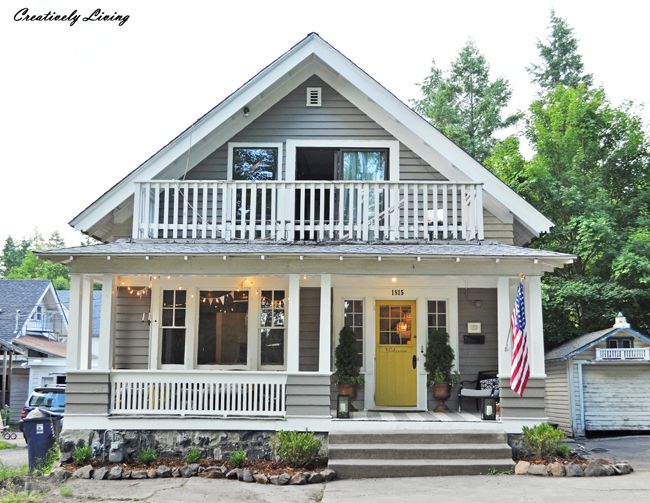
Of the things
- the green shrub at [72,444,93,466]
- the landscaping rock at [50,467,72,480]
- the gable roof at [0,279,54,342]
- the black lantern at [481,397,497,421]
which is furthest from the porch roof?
the gable roof at [0,279,54,342]

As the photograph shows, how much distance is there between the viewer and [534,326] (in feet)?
29.6

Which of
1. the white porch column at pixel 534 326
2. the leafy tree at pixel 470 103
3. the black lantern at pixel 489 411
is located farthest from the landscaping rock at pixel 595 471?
the leafy tree at pixel 470 103

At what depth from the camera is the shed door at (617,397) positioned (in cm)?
1268

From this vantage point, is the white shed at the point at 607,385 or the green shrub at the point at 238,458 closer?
the green shrub at the point at 238,458

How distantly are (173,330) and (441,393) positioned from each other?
479 cm

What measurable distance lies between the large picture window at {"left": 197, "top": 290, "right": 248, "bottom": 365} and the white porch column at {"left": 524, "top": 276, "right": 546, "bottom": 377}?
477 cm

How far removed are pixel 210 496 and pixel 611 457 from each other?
5.98 metres

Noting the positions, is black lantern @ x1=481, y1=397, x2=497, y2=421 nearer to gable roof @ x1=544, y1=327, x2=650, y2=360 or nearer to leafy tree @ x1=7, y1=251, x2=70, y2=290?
gable roof @ x1=544, y1=327, x2=650, y2=360

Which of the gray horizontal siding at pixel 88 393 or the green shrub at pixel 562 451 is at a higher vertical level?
the gray horizontal siding at pixel 88 393

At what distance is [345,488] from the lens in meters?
7.37

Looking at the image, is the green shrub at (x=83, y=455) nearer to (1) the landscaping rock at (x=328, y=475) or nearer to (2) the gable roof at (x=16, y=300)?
(1) the landscaping rock at (x=328, y=475)

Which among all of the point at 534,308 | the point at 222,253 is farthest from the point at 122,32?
the point at 534,308

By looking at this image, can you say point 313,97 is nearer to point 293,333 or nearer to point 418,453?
point 293,333

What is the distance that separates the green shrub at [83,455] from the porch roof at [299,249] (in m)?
2.71
